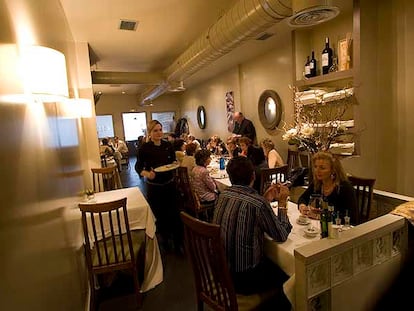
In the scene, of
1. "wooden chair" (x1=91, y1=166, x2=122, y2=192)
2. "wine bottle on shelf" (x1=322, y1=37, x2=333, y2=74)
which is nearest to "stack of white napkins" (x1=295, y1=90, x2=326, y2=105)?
"wine bottle on shelf" (x1=322, y1=37, x2=333, y2=74)

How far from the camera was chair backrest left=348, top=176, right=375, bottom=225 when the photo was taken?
7.55 feet

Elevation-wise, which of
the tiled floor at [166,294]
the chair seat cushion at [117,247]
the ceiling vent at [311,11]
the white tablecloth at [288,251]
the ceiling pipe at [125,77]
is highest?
the ceiling pipe at [125,77]

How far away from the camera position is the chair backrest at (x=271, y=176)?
9.84 ft

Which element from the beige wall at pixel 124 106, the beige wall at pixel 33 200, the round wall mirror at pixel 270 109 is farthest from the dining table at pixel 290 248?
the beige wall at pixel 124 106

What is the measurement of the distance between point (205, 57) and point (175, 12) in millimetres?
650

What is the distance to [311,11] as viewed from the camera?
185 cm

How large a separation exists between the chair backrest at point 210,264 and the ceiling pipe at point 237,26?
1.70 metres

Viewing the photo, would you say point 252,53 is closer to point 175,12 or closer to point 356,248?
point 175,12

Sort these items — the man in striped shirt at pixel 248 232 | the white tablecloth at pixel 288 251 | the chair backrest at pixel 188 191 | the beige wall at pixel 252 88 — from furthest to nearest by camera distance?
the beige wall at pixel 252 88 → the chair backrest at pixel 188 191 → the man in striped shirt at pixel 248 232 → the white tablecloth at pixel 288 251

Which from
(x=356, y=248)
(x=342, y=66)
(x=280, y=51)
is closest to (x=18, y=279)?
(x=356, y=248)

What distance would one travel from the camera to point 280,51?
5.05 m

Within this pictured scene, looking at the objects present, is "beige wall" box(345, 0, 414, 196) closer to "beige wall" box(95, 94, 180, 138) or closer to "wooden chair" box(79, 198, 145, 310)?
"wooden chair" box(79, 198, 145, 310)

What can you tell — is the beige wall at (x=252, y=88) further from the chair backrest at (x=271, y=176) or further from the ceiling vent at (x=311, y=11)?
the ceiling vent at (x=311, y=11)

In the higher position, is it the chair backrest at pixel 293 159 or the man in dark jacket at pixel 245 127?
the man in dark jacket at pixel 245 127
